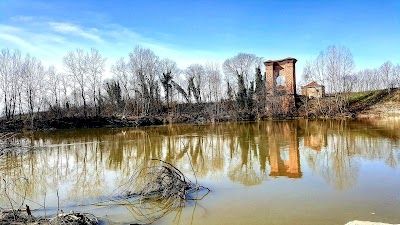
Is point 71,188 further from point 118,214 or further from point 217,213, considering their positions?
point 217,213

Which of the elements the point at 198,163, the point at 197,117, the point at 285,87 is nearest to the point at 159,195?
the point at 198,163

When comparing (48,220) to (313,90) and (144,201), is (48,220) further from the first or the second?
(313,90)

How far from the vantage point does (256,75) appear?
53.2 metres

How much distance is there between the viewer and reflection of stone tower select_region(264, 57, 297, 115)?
4744cm

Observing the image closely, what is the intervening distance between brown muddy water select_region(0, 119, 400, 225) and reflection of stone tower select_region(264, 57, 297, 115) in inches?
1182

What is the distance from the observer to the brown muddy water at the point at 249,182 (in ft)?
22.7

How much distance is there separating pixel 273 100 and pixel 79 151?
112 feet

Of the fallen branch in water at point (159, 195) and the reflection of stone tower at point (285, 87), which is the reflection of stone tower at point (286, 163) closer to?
the fallen branch in water at point (159, 195)

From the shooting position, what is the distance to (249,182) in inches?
386

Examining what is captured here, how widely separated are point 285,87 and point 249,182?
41.7 meters

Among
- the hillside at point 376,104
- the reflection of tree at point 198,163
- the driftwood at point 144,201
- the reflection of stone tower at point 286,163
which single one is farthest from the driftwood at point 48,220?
the hillside at point 376,104

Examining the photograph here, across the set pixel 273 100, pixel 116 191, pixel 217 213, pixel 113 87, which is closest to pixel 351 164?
pixel 217 213

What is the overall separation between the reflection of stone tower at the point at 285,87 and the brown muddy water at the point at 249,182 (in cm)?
3001

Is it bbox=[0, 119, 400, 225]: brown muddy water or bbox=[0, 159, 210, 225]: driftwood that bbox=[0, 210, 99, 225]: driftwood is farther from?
bbox=[0, 119, 400, 225]: brown muddy water
